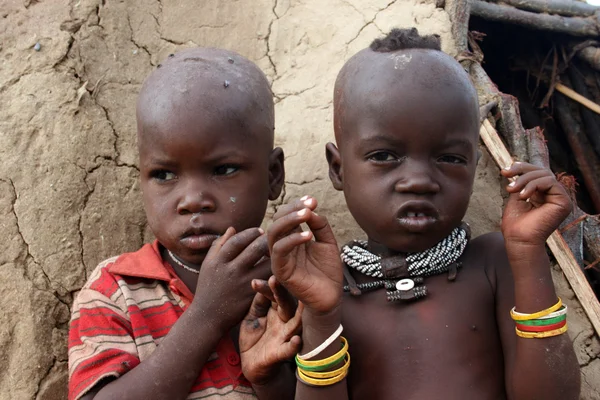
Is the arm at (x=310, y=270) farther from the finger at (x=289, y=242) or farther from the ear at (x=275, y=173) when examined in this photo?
the ear at (x=275, y=173)

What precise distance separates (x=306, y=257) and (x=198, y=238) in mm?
475

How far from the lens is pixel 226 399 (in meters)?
2.05

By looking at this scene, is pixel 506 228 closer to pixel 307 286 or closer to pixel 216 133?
pixel 307 286

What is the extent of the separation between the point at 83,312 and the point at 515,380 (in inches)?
50.9

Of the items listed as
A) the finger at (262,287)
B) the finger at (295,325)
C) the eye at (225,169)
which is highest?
the eye at (225,169)

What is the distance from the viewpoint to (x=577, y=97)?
3.44 meters

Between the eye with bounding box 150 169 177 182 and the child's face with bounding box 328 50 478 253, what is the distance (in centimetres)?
59

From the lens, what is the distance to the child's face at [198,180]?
209cm

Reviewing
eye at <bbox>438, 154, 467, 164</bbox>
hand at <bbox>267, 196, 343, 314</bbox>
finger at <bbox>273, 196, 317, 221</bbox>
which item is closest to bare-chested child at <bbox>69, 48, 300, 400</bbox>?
hand at <bbox>267, 196, 343, 314</bbox>

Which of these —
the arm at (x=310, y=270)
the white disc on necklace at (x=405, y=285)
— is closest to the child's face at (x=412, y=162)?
the white disc on necklace at (x=405, y=285)

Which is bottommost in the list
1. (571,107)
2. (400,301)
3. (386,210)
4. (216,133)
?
(571,107)

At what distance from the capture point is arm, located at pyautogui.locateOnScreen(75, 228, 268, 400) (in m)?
1.93

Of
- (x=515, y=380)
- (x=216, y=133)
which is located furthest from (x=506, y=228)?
(x=216, y=133)

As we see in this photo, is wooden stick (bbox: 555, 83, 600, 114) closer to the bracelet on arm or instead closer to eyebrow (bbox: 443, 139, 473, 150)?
eyebrow (bbox: 443, 139, 473, 150)
